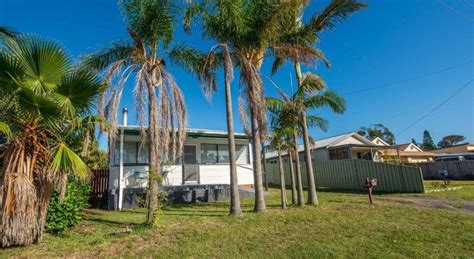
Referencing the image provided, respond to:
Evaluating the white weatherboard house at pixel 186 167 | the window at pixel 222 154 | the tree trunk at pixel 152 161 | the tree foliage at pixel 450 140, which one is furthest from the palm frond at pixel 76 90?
the tree foliage at pixel 450 140

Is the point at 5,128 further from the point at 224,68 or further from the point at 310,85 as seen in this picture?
the point at 310,85

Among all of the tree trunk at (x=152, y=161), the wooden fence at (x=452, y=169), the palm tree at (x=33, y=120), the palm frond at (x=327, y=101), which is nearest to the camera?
the palm tree at (x=33, y=120)

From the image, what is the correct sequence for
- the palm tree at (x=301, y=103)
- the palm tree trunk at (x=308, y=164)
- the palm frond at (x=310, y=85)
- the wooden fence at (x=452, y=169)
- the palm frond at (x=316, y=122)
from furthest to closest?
the wooden fence at (x=452, y=169) < the palm frond at (x=316, y=122) < the palm frond at (x=310, y=85) < the palm tree at (x=301, y=103) < the palm tree trunk at (x=308, y=164)

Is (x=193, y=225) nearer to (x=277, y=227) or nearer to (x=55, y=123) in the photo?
(x=277, y=227)

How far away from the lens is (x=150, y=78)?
7609mm

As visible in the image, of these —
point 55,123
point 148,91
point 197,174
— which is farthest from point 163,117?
point 197,174

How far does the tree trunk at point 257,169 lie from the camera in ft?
27.6

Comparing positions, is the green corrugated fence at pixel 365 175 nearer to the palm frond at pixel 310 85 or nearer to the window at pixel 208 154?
the palm frond at pixel 310 85

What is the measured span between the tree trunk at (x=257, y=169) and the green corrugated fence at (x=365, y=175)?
28.9 ft

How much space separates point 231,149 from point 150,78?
332cm

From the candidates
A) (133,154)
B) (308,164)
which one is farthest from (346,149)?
(133,154)

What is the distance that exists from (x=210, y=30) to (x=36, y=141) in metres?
6.20

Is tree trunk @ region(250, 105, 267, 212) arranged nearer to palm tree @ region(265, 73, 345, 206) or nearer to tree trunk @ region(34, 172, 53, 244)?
palm tree @ region(265, 73, 345, 206)

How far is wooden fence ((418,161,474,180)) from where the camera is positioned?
19.5m
